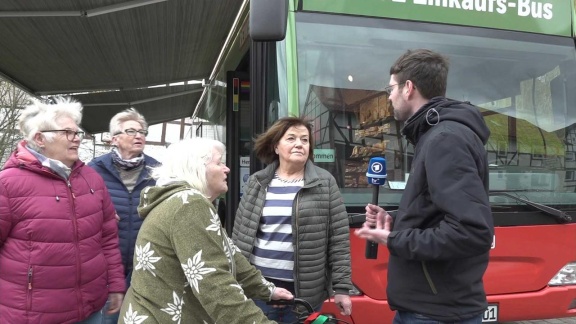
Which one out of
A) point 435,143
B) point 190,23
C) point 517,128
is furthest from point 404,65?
→ point 190,23

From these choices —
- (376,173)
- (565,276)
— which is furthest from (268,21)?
(565,276)

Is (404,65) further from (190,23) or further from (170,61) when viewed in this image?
(170,61)

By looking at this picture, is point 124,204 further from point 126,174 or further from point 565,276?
point 565,276

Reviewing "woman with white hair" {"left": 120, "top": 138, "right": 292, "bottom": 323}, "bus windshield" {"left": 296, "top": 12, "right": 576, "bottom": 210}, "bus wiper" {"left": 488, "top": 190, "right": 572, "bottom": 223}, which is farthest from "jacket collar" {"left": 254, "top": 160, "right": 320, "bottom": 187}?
"bus wiper" {"left": 488, "top": 190, "right": 572, "bottom": 223}

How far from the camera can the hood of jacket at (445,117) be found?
173 cm

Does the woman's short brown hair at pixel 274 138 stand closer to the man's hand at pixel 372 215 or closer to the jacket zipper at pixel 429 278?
the man's hand at pixel 372 215

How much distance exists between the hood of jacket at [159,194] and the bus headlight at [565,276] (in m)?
2.72

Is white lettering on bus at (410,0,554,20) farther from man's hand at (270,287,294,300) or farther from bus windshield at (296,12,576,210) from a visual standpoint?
man's hand at (270,287,294,300)

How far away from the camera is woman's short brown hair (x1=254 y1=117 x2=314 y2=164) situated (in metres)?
2.75

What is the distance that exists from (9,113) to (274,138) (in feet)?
54.0

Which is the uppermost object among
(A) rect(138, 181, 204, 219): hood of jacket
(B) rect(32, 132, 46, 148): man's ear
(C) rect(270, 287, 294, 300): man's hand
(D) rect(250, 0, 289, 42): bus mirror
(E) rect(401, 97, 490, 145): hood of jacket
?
(D) rect(250, 0, 289, 42): bus mirror

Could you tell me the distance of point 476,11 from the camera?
338cm

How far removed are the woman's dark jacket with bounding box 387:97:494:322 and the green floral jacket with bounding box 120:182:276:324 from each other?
54 centimetres

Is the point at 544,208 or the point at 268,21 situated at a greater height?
the point at 268,21
